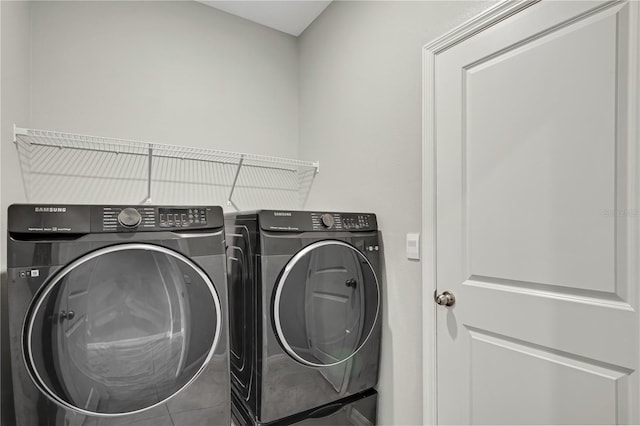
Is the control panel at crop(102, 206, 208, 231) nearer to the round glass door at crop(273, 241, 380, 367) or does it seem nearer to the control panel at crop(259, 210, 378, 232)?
the control panel at crop(259, 210, 378, 232)

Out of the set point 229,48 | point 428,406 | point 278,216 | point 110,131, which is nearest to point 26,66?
point 110,131

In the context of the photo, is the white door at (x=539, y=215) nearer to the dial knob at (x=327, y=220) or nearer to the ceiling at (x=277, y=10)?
the dial knob at (x=327, y=220)

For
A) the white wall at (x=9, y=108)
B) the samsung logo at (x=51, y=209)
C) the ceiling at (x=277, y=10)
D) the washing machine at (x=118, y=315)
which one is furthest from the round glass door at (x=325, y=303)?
the ceiling at (x=277, y=10)

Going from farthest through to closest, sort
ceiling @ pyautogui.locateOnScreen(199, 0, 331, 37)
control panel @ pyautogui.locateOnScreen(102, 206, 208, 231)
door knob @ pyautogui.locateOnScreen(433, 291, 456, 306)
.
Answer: ceiling @ pyautogui.locateOnScreen(199, 0, 331, 37), door knob @ pyautogui.locateOnScreen(433, 291, 456, 306), control panel @ pyautogui.locateOnScreen(102, 206, 208, 231)

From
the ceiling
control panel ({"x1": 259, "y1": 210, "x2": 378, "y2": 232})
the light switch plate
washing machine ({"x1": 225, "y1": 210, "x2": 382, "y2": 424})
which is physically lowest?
washing machine ({"x1": 225, "y1": 210, "x2": 382, "y2": 424})

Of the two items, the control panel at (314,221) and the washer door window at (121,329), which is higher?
the control panel at (314,221)

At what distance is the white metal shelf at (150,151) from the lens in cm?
159

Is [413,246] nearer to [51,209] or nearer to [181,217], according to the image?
[181,217]

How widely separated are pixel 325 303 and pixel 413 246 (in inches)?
19.9

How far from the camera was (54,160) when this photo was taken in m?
1.75

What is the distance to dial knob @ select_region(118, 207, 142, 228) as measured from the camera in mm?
1138

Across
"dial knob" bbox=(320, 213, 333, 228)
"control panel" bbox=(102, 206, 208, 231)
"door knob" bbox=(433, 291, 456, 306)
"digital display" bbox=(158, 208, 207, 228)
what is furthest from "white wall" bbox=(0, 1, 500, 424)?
"digital display" bbox=(158, 208, 207, 228)

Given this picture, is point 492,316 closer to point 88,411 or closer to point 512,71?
point 512,71

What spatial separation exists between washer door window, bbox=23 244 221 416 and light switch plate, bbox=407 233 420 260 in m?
0.91
